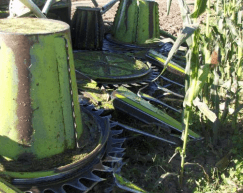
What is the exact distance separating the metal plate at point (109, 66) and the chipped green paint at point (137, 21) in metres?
0.62

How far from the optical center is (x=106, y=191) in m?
1.77

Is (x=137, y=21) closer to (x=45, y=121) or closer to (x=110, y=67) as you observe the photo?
(x=110, y=67)

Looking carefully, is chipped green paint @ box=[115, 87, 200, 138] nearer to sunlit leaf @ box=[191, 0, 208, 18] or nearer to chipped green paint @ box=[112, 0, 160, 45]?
sunlit leaf @ box=[191, 0, 208, 18]

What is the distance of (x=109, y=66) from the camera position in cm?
316

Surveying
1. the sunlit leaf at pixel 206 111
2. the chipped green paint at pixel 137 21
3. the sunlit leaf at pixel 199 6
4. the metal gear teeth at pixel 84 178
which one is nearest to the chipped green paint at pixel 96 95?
the metal gear teeth at pixel 84 178

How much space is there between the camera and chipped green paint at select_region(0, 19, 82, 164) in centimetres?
149

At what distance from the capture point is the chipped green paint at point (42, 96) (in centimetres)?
149

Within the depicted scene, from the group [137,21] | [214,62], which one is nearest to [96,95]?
[214,62]

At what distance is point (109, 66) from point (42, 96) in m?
1.66

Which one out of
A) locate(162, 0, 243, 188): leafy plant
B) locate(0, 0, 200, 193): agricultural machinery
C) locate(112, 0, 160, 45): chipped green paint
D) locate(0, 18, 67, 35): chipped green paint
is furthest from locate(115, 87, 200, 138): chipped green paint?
Result: locate(112, 0, 160, 45): chipped green paint

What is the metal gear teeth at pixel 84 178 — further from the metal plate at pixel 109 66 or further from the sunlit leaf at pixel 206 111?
the metal plate at pixel 109 66

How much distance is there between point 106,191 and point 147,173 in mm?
504

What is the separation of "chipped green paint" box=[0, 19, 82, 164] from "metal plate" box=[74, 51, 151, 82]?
1271mm

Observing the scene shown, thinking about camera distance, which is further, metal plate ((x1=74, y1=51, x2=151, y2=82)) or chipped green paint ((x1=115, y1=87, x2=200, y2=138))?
metal plate ((x1=74, y1=51, x2=151, y2=82))
